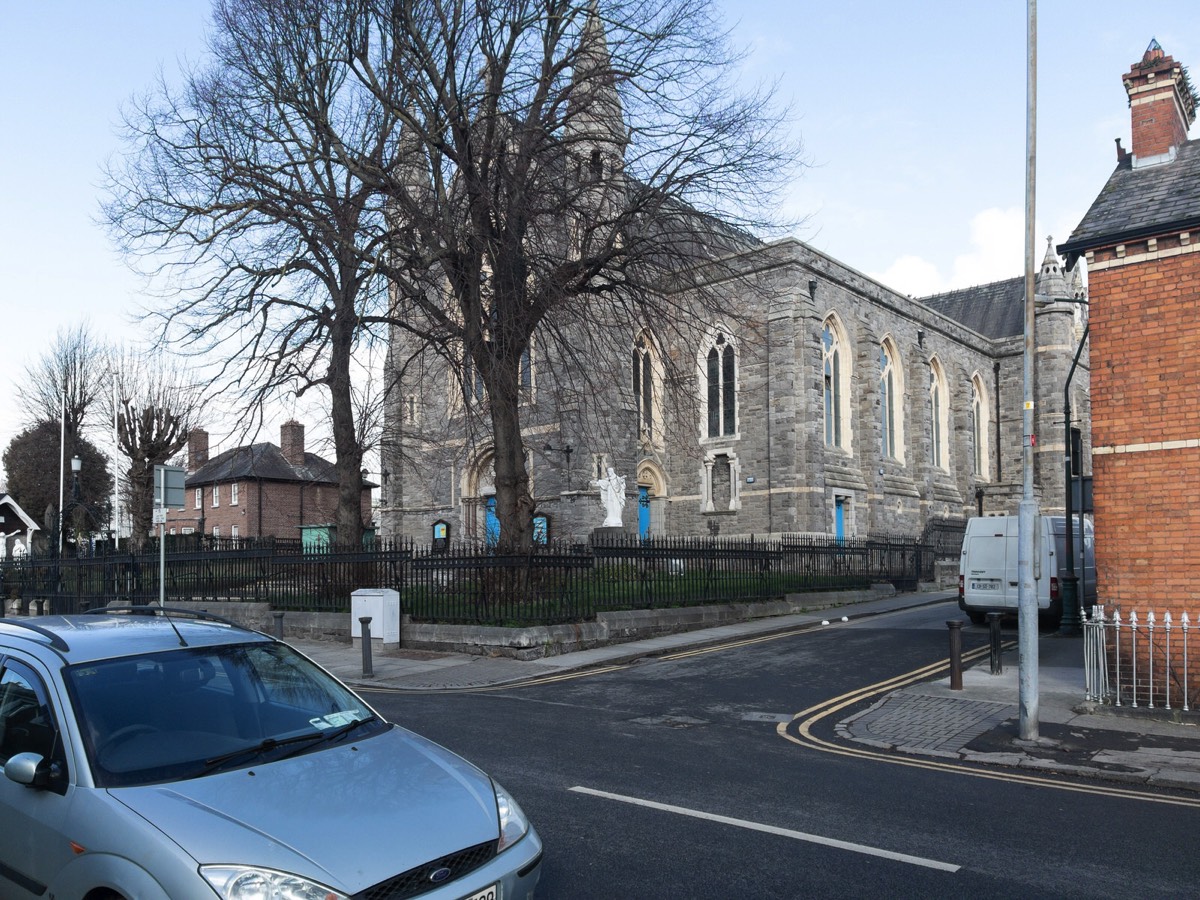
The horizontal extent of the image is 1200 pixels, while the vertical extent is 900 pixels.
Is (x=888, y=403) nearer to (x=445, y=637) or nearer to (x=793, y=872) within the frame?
(x=445, y=637)

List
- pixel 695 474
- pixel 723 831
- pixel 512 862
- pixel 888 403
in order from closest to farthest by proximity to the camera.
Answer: pixel 512 862 < pixel 723 831 < pixel 695 474 < pixel 888 403

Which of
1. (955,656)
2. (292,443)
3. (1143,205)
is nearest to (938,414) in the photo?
(292,443)

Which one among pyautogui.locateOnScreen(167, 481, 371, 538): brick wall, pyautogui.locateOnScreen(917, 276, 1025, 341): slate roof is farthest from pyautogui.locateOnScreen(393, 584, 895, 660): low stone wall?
pyautogui.locateOnScreen(917, 276, 1025, 341): slate roof

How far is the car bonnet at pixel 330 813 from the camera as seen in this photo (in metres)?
3.28

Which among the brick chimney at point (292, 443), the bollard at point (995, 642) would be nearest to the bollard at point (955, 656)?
the bollard at point (995, 642)

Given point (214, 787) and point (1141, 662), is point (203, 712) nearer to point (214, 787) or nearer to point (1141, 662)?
point (214, 787)

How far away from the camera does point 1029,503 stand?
8.99 m

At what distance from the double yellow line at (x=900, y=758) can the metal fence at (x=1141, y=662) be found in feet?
8.45

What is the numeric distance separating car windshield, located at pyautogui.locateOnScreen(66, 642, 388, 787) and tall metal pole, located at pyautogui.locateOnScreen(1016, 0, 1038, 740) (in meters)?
6.83

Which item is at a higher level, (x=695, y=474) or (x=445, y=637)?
(x=695, y=474)

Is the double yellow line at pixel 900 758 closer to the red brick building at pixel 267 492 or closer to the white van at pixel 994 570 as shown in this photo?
the white van at pixel 994 570

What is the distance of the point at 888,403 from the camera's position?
4194 cm

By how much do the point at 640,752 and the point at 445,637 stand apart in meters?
8.41

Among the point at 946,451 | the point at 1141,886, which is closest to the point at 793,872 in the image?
the point at 1141,886
